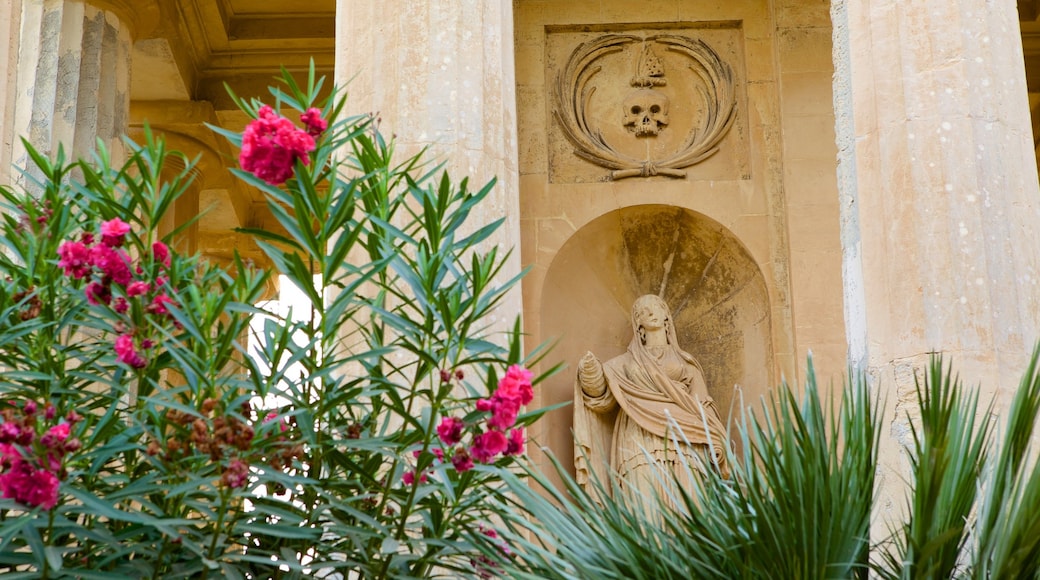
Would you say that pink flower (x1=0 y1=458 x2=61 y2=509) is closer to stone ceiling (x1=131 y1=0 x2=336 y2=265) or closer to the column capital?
the column capital

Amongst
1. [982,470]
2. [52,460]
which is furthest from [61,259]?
[982,470]

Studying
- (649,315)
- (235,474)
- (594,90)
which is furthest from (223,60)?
(235,474)

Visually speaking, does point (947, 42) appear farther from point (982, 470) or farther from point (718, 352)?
point (718, 352)

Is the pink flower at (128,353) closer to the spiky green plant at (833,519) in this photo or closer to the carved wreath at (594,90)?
the spiky green plant at (833,519)

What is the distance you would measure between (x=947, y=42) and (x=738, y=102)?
4.23m

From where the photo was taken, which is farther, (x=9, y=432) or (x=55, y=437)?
(x=55, y=437)

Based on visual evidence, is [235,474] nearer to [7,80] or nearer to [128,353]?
[128,353]

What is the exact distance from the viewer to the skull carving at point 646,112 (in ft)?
38.9

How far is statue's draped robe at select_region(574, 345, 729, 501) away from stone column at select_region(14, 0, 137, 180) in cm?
422

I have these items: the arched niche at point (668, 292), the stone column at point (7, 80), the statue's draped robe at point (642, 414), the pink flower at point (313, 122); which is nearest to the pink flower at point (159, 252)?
the pink flower at point (313, 122)

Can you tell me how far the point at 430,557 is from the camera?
5.04 m

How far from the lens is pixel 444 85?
27.0 ft

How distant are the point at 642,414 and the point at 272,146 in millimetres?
6151

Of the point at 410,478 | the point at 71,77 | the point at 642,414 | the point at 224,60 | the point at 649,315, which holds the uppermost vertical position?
the point at 224,60
